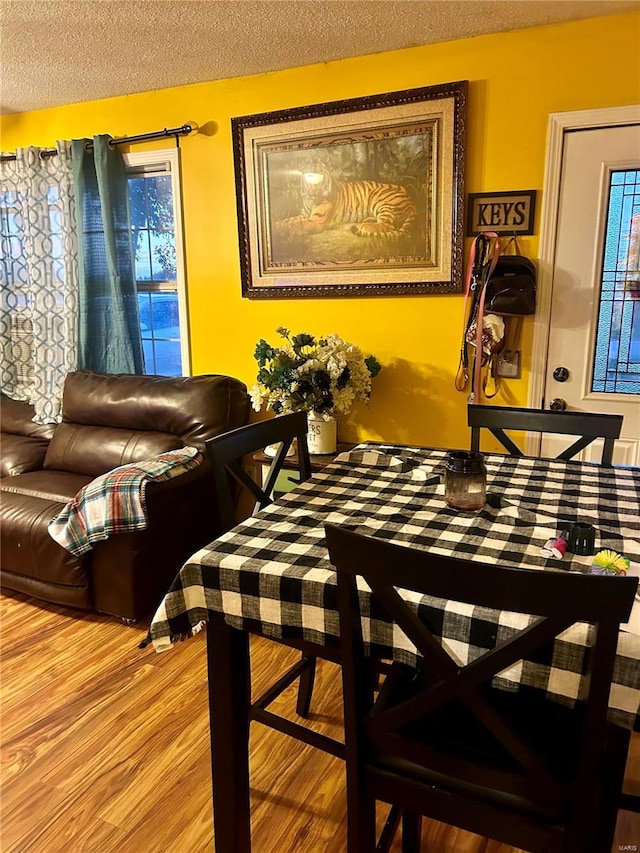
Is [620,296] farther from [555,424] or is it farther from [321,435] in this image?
[321,435]

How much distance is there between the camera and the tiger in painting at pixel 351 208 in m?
2.68

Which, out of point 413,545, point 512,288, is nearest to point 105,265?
point 512,288

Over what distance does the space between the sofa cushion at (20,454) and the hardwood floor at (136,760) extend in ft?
3.42

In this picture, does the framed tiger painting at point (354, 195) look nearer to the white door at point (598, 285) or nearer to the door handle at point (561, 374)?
the white door at point (598, 285)

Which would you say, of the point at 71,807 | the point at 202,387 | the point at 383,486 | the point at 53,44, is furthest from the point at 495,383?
the point at 53,44

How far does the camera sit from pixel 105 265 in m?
3.39

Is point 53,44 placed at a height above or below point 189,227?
above

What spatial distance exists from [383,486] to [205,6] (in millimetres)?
1875

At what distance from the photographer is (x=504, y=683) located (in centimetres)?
103

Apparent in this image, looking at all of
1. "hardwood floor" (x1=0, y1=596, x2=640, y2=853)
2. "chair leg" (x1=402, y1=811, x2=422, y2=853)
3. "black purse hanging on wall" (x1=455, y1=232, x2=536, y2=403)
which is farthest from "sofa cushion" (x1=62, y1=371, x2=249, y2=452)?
"chair leg" (x1=402, y1=811, x2=422, y2=853)

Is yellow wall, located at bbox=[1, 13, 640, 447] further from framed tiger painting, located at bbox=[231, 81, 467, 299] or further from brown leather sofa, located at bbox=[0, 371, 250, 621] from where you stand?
brown leather sofa, located at bbox=[0, 371, 250, 621]

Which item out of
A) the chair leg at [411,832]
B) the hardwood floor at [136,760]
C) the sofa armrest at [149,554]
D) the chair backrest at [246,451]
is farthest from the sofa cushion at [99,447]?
the chair leg at [411,832]

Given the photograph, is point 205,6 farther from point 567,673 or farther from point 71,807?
point 71,807

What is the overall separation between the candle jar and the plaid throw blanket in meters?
1.40
